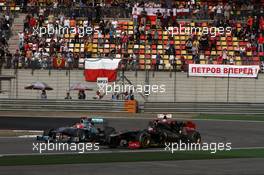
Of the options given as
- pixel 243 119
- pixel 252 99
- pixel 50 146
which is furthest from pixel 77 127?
pixel 252 99

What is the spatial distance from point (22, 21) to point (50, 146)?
26390 millimetres

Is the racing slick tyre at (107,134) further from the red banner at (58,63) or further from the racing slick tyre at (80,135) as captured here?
the red banner at (58,63)

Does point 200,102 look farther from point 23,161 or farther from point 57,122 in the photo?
point 23,161

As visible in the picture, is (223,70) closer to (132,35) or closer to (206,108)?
(206,108)

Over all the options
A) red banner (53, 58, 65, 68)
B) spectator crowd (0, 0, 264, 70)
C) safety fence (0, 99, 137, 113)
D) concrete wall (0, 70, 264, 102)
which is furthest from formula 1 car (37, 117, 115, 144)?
red banner (53, 58, 65, 68)

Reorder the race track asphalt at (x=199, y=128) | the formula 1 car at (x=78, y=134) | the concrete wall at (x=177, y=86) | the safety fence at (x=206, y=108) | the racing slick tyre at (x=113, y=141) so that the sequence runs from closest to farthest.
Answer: the racing slick tyre at (x=113, y=141), the formula 1 car at (x=78, y=134), the race track asphalt at (x=199, y=128), the safety fence at (x=206, y=108), the concrete wall at (x=177, y=86)

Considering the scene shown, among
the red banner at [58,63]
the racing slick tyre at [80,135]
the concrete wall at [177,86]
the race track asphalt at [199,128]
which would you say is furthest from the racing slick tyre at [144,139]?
the red banner at [58,63]

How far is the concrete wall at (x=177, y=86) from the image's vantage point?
44469 mm

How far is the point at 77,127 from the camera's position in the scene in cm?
2611

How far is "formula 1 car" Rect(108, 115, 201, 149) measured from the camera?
2519 centimetres

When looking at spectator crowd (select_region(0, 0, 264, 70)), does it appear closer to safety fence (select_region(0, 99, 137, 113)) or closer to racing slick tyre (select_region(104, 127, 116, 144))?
safety fence (select_region(0, 99, 137, 113))

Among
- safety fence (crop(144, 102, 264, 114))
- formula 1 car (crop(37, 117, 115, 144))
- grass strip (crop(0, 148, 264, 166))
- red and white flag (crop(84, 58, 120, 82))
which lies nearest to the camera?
grass strip (crop(0, 148, 264, 166))

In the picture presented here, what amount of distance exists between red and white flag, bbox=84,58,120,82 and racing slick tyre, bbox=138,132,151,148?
64.1 feet

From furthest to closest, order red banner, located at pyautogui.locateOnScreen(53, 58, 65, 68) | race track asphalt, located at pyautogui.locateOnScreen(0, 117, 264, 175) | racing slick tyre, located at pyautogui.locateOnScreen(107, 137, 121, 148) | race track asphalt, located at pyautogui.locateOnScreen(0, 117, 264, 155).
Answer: red banner, located at pyautogui.locateOnScreen(53, 58, 65, 68) < race track asphalt, located at pyautogui.locateOnScreen(0, 117, 264, 155) < racing slick tyre, located at pyautogui.locateOnScreen(107, 137, 121, 148) < race track asphalt, located at pyautogui.locateOnScreen(0, 117, 264, 175)
